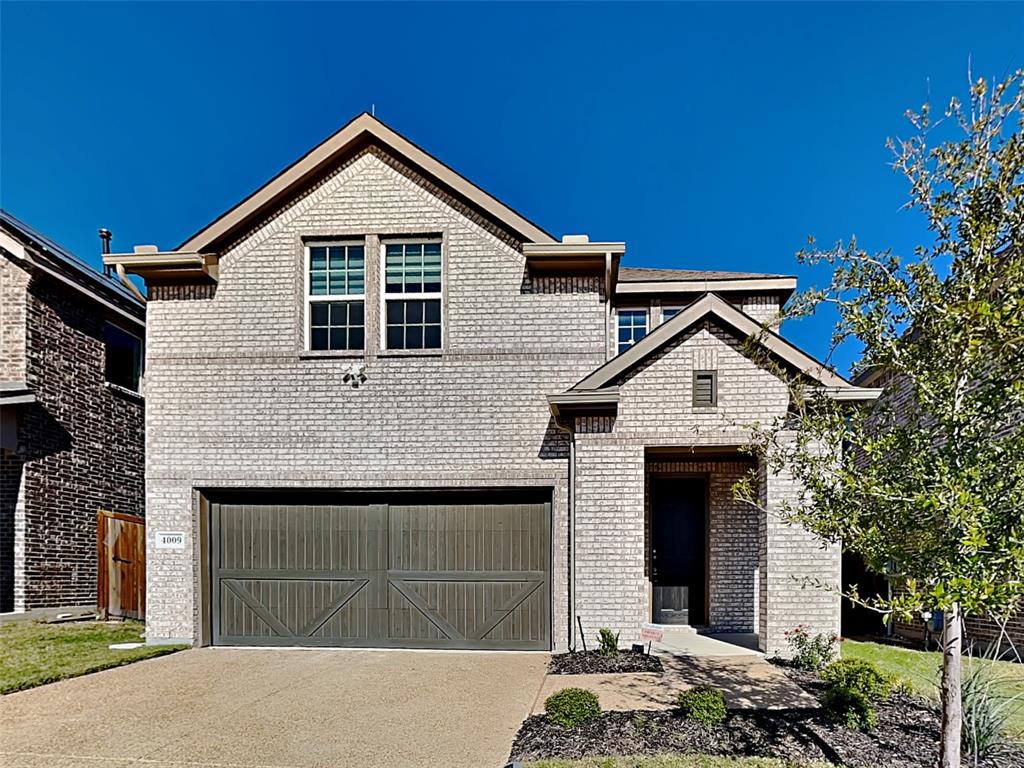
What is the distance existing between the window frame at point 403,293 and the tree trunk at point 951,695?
7.12m

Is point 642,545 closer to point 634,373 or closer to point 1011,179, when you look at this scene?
point 634,373

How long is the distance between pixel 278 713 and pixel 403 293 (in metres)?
5.98

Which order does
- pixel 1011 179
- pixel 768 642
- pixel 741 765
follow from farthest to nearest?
pixel 768 642 → pixel 741 765 → pixel 1011 179

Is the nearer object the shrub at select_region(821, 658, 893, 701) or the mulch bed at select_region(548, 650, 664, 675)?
the shrub at select_region(821, 658, 893, 701)

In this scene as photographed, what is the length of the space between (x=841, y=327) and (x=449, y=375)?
5.96 metres

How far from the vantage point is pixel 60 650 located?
890cm

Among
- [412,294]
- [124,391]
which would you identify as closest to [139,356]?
[124,391]

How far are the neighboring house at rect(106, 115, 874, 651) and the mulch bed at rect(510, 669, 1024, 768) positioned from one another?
348 centimetres

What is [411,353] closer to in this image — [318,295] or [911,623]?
[318,295]

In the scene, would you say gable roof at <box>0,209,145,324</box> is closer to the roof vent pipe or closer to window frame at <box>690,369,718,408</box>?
the roof vent pipe

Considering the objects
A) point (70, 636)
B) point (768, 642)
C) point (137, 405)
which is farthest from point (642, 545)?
point (137, 405)

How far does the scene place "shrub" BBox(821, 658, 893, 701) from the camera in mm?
5863

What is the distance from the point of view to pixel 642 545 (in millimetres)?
8836


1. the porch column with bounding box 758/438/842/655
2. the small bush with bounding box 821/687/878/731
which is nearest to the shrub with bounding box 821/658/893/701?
the small bush with bounding box 821/687/878/731
